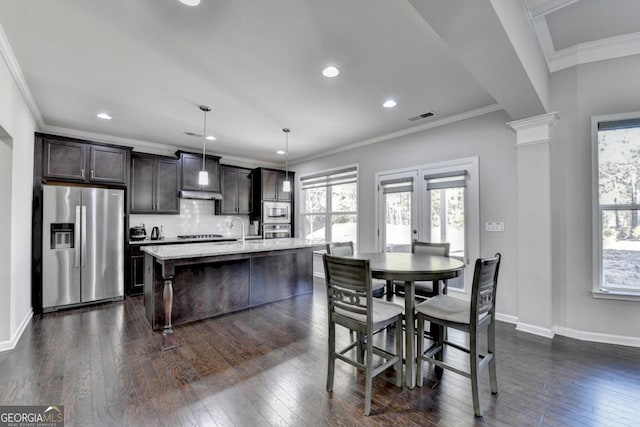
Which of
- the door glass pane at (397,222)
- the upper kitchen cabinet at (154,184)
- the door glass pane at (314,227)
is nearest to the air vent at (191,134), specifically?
the upper kitchen cabinet at (154,184)

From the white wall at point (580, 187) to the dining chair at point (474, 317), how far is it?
65.2 inches

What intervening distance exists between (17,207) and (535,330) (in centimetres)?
578

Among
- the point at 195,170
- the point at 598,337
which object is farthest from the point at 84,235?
the point at 598,337

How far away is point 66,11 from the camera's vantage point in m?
1.95

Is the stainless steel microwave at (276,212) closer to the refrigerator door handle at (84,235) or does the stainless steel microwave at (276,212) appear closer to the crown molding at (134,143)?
the crown molding at (134,143)

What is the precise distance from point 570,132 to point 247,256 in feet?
12.9

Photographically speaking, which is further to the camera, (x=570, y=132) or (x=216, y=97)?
(x=216, y=97)

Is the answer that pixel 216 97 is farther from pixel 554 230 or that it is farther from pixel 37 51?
pixel 554 230

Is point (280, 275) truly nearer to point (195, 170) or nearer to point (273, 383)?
→ point (273, 383)

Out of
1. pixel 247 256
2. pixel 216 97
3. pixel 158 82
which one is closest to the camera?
pixel 158 82

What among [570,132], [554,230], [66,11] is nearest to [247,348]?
[66,11]

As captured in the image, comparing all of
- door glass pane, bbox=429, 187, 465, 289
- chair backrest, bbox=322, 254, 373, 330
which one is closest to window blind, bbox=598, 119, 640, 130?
door glass pane, bbox=429, 187, 465, 289

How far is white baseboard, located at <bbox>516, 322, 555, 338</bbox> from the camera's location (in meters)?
2.98

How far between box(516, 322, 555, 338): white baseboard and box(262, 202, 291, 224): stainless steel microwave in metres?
4.73
